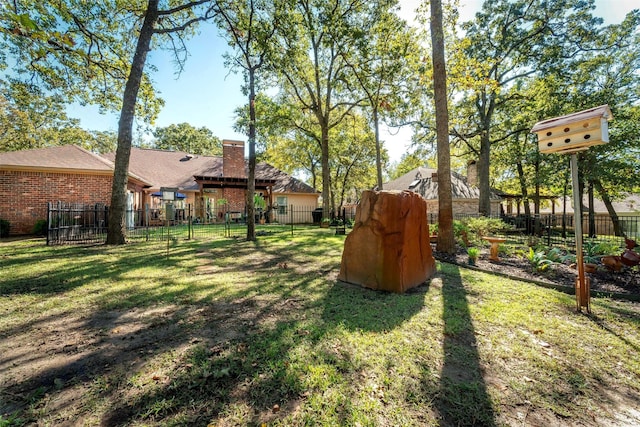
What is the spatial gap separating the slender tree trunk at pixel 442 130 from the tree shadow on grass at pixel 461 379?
411cm

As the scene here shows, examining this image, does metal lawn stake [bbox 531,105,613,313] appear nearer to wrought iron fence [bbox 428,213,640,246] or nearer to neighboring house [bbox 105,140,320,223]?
wrought iron fence [bbox 428,213,640,246]

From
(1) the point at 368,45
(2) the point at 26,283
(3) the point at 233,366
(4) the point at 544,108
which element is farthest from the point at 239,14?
(4) the point at 544,108

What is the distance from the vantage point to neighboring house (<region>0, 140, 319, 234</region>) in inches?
452

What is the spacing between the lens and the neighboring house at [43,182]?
11336 mm

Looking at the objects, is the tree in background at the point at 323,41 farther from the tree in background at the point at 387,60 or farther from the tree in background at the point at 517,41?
the tree in background at the point at 517,41

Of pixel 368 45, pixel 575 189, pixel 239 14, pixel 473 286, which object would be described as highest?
pixel 368 45

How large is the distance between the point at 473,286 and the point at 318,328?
3285mm

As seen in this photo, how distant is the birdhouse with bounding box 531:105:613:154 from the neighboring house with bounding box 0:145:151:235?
16.3m

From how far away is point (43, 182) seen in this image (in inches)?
466

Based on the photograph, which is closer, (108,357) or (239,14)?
(108,357)

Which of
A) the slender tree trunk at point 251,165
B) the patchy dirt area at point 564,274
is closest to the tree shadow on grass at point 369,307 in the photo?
the patchy dirt area at point 564,274

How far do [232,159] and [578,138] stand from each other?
21.5m

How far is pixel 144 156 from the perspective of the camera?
21234 mm

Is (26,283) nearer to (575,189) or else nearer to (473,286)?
(473,286)
